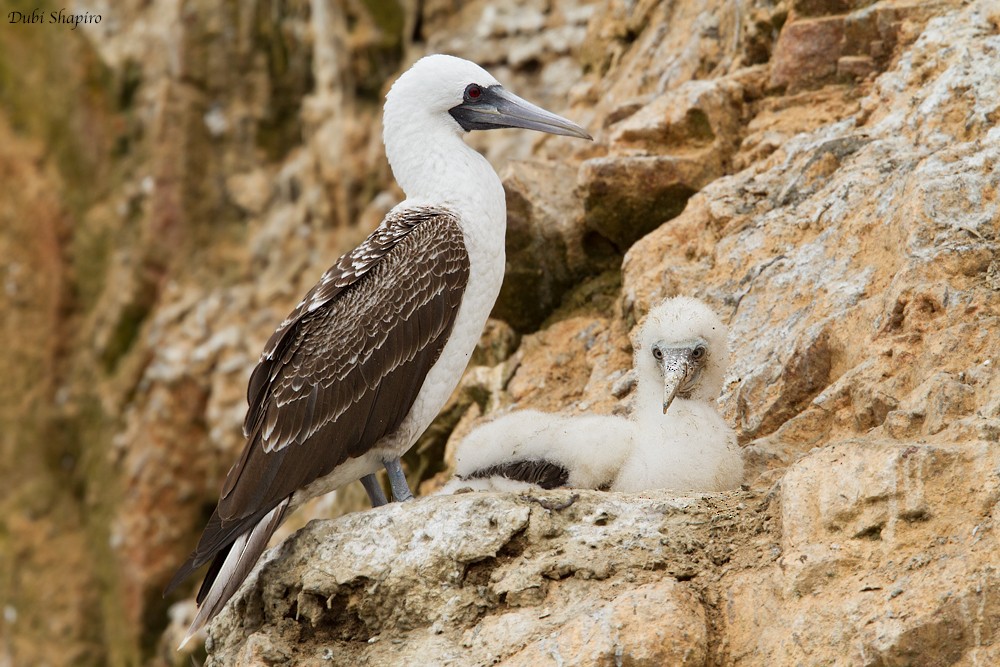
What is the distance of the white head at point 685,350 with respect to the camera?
6.75m

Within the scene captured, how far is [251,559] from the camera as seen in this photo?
21.2ft

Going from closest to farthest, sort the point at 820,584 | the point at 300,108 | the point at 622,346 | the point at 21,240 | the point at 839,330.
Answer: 1. the point at 820,584
2. the point at 839,330
3. the point at 622,346
4. the point at 300,108
5. the point at 21,240

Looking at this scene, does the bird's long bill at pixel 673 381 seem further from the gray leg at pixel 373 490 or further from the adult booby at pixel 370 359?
the gray leg at pixel 373 490

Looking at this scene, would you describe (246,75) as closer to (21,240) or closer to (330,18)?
(330,18)

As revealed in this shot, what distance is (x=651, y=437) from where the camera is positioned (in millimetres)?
6680

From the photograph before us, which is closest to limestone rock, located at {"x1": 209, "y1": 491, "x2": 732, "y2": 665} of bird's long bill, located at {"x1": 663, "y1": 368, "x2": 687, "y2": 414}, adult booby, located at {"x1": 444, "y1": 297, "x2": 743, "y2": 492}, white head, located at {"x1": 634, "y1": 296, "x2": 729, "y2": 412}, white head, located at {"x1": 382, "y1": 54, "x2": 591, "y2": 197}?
adult booby, located at {"x1": 444, "y1": 297, "x2": 743, "y2": 492}

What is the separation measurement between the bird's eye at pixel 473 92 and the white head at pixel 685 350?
71.7 inches

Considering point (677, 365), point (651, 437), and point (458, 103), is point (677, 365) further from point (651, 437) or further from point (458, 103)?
point (458, 103)

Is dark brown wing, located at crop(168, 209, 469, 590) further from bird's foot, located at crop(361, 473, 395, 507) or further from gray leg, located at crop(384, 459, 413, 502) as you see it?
bird's foot, located at crop(361, 473, 395, 507)

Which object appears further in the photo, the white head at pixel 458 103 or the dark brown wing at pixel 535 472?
the white head at pixel 458 103

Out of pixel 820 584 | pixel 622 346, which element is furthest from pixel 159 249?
pixel 820 584

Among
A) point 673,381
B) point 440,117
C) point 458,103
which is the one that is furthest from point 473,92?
point 673,381

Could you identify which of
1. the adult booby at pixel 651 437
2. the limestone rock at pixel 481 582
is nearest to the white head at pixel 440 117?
the adult booby at pixel 651 437

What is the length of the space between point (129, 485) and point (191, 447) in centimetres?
101
